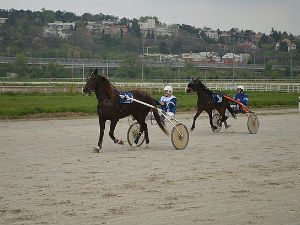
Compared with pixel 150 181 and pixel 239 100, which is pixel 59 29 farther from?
pixel 150 181

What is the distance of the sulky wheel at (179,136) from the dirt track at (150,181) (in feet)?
0.58

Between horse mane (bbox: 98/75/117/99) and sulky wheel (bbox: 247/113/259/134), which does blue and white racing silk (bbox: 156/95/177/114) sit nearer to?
horse mane (bbox: 98/75/117/99)

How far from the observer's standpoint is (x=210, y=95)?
18859mm

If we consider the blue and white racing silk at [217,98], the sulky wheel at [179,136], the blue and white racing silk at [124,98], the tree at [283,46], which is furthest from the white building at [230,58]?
the blue and white racing silk at [124,98]

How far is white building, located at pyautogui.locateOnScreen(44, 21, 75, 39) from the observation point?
118 meters

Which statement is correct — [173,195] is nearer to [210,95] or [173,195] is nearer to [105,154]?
[105,154]

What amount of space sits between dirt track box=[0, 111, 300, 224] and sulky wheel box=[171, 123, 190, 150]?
177 mm

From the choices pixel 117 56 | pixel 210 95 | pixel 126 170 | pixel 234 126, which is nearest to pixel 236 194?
pixel 126 170

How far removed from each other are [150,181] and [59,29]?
126 m

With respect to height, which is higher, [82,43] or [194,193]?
[82,43]

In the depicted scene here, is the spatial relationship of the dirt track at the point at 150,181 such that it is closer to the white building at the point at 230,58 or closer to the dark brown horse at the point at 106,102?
the dark brown horse at the point at 106,102

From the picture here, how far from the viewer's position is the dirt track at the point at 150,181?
778cm

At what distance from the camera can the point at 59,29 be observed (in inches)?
5276

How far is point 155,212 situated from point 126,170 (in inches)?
134
